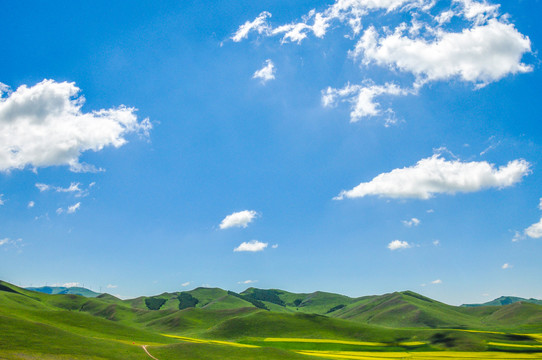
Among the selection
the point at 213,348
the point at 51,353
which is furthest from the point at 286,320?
the point at 51,353

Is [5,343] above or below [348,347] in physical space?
above

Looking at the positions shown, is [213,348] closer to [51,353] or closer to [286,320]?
[51,353]

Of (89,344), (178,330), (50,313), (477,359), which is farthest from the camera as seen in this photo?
(178,330)

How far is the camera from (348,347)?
12244 centimetres

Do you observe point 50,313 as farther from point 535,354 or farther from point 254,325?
point 535,354

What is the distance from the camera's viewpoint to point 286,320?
170 metres

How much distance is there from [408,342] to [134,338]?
90.9 metres

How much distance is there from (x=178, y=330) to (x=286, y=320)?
5622 centimetres

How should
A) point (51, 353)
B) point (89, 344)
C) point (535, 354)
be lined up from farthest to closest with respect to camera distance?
point (535, 354), point (89, 344), point (51, 353)

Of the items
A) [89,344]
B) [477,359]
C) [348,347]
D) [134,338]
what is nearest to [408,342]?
[348,347]

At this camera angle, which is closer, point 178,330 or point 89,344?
point 89,344

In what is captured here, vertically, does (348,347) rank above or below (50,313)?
below

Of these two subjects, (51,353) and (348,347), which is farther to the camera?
(348,347)

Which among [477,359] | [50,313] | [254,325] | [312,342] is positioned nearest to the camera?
[477,359]
